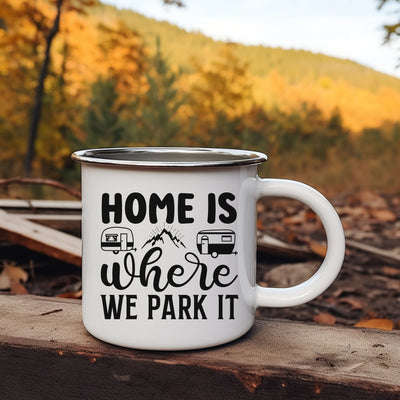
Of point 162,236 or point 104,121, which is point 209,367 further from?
point 104,121

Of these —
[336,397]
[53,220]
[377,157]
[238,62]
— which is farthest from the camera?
[238,62]

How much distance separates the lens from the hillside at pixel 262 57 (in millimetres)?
6738

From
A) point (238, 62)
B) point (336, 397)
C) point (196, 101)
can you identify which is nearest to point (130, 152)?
point (336, 397)

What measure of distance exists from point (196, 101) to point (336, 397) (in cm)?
550

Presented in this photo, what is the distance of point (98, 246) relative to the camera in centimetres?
78

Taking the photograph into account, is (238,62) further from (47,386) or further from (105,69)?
(47,386)

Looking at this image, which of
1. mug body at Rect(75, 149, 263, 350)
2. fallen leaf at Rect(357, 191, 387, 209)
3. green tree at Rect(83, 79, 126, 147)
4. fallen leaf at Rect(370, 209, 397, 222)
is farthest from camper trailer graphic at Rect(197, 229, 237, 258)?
green tree at Rect(83, 79, 126, 147)

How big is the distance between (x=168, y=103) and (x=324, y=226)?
4489mm

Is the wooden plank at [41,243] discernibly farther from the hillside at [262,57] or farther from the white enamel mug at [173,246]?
the hillside at [262,57]

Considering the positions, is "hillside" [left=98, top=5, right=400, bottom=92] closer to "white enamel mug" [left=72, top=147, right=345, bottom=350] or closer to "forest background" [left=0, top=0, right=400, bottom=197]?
"forest background" [left=0, top=0, right=400, bottom=197]

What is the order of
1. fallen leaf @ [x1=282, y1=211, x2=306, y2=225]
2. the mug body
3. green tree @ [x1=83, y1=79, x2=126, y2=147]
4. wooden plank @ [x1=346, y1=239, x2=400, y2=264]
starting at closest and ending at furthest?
the mug body, wooden plank @ [x1=346, y1=239, x2=400, y2=264], fallen leaf @ [x1=282, y1=211, x2=306, y2=225], green tree @ [x1=83, y1=79, x2=126, y2=147]

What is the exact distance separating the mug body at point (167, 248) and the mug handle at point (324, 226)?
4cm

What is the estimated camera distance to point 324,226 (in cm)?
83

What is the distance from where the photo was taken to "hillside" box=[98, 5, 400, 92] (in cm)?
674
